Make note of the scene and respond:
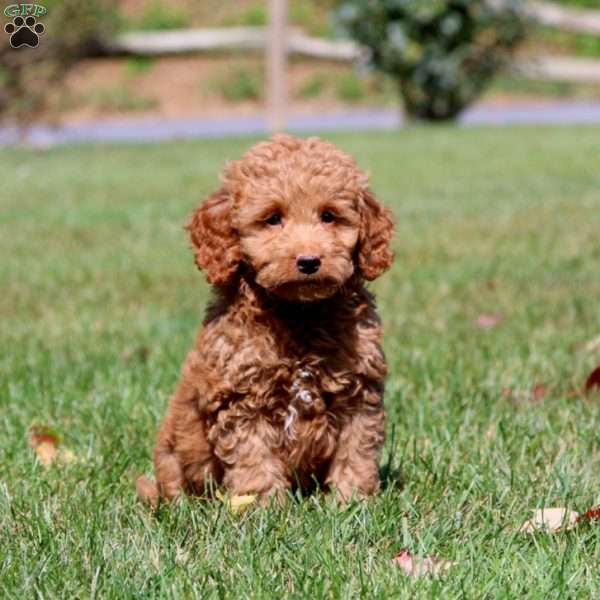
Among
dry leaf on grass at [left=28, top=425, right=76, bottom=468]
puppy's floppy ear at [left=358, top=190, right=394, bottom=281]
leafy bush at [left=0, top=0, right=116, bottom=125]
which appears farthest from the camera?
leafy bush at [left=0, top=0, right=116, bottom=125]

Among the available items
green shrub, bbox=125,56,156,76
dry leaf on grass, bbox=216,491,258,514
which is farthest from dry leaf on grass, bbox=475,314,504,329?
green shrub, bbox=125,56,156,76

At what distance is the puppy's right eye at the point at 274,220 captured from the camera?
3494mm

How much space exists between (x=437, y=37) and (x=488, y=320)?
15730 mm

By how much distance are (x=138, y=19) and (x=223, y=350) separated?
27724mm

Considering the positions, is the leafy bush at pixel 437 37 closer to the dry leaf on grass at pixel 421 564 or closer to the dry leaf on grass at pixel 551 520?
the dry leaf on grass at pixel 551 520

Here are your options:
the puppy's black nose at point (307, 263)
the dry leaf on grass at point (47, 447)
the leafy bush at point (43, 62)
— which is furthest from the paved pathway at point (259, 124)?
the puppy's black nose at point (307, 263)

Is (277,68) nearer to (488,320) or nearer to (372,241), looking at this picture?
(488,320)

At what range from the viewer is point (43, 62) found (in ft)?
68.6

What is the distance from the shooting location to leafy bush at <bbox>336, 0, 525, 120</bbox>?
828 inches

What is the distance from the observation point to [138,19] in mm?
30156

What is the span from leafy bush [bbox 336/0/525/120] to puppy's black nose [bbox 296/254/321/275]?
18020 millimetres

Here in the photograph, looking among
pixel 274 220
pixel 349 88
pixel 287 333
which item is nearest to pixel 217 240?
pixel 274 220

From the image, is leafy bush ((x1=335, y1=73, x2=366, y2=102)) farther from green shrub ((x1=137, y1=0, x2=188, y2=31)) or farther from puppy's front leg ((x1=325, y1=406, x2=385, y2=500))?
puppy's front leg ((x1=325, y1=406, x2=385, y2=500))

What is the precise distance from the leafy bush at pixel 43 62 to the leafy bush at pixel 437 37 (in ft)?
14.7
